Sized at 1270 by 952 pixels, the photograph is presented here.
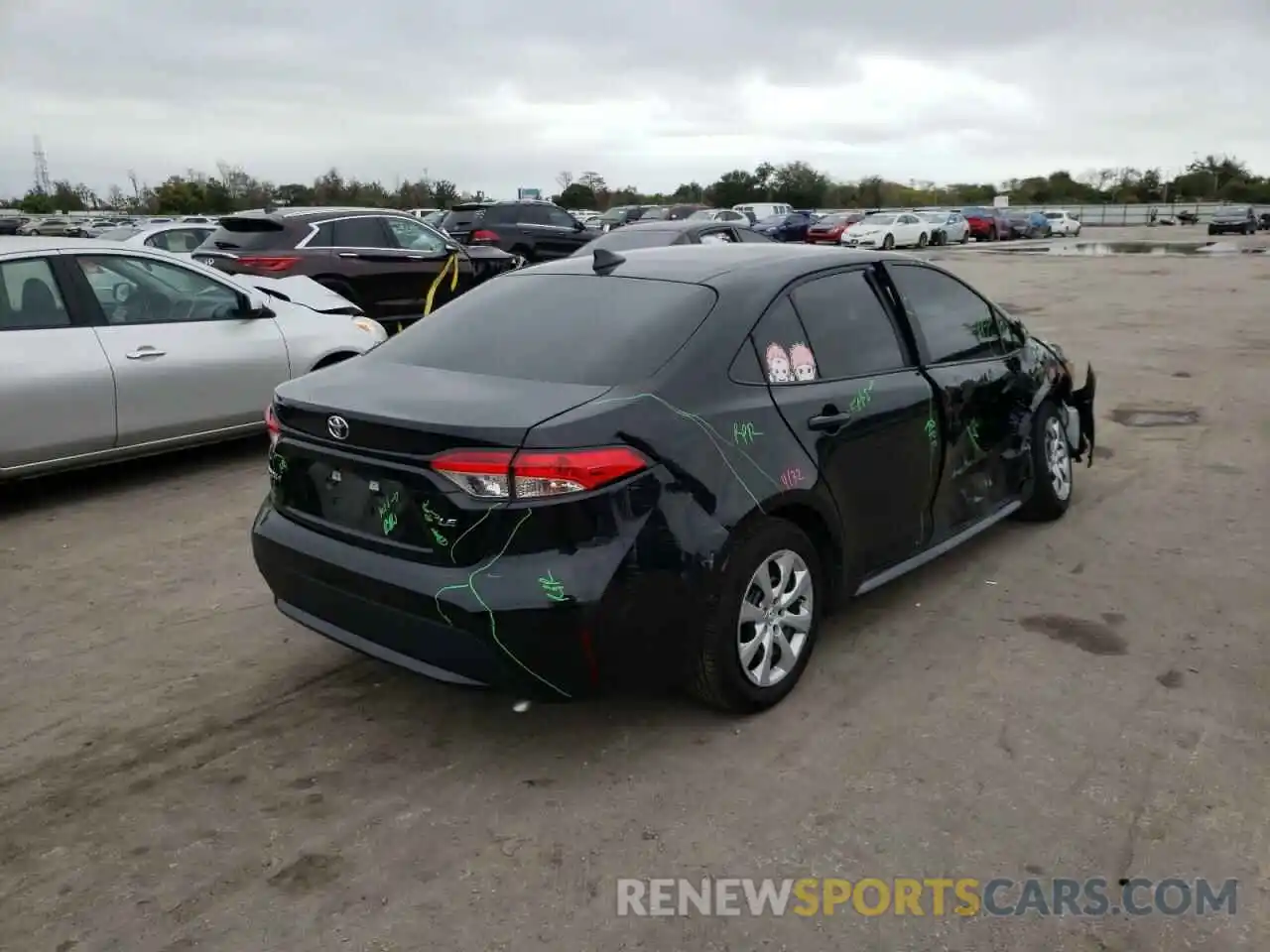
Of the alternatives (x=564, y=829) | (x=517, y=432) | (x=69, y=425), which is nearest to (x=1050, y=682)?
(x=564, y=829)

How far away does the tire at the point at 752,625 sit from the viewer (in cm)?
345

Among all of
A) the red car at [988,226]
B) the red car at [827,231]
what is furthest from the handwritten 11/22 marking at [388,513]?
the red car at [988,226]

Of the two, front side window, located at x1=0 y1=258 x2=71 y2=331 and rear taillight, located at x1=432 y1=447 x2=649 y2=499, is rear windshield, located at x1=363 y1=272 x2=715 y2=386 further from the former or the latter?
front side window, located at x1=0 y1=258 x2=71 y2=331

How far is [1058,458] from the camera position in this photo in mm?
5844

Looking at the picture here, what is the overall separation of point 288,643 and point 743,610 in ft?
6.73

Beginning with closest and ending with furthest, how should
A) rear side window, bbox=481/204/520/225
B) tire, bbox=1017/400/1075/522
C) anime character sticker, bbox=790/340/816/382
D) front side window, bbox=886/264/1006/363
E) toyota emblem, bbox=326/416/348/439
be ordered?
1. toyota emblem, bbox=326/416/348/439
2. anime character sticker, bbox=790/340/816/382
3. front side window, bbox=886/264/1006/363
4. tire, bbox=1017/400/1075/522
5. rear side window, bbox=481/204/520/225

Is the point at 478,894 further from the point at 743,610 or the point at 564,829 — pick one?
the point at 743,610

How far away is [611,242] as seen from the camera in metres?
12.6

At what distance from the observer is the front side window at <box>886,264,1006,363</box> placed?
15.4 feet

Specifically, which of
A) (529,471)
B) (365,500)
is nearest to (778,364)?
(529,471)

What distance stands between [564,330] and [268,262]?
8018mm

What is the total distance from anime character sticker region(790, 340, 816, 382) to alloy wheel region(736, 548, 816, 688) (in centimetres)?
70

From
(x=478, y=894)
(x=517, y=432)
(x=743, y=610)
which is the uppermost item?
(x=517, y=432)

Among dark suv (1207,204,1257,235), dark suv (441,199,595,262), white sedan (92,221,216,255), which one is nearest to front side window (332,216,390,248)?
white sedan (92,221,216,255)
